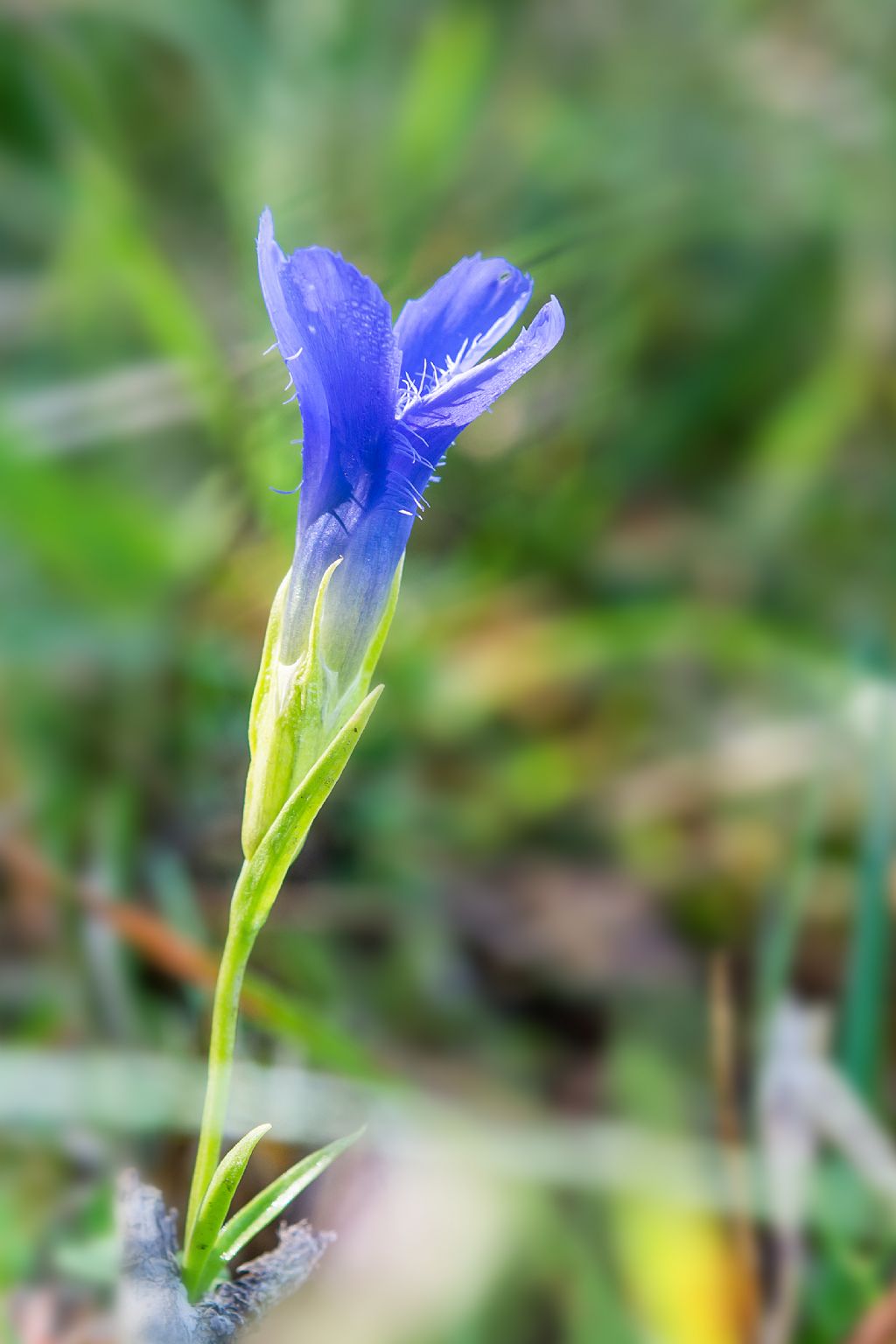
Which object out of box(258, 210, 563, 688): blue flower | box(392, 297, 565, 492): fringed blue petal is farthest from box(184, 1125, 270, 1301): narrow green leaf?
box(392, 297, 565, 492): fringed blue petal

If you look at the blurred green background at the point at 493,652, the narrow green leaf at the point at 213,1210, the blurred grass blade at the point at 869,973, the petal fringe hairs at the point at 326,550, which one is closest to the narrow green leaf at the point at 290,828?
the petal fringe hairs at the point at 326,550

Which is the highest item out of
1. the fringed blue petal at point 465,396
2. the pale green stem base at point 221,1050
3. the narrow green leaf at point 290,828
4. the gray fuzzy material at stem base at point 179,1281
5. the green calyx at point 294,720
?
the fringed blue petal at point 465,396

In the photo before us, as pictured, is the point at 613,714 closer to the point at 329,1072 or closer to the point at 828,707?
the point at 828,707

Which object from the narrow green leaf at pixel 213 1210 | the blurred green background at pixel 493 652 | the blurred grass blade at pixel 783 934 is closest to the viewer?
the narrow green leaf at pixel 213 1210

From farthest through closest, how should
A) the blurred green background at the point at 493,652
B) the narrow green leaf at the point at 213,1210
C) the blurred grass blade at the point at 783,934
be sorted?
the blurred grass blade at the point at 783,934, the blurred green background at the point at 493,652, the narrow green leaf at the point at 213,1210

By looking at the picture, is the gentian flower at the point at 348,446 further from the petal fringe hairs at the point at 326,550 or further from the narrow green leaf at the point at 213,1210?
the narrow green leaf at the point at 213,1210

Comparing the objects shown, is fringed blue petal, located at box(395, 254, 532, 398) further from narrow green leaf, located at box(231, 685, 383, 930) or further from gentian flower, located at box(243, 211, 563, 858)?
narrow green leaf, located at box(231, 685, 383, 930)
